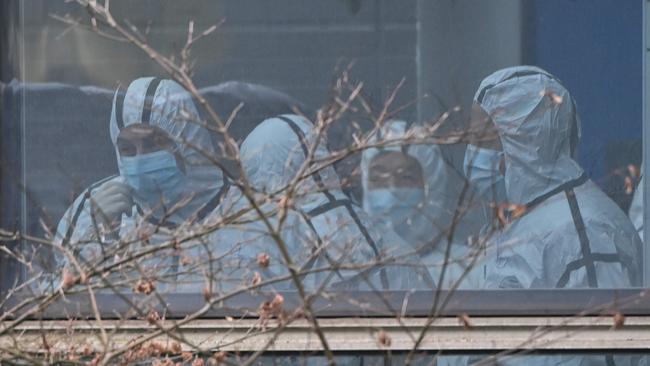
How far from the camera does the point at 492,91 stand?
3939mm

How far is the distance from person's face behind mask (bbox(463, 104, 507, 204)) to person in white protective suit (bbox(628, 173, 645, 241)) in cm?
39

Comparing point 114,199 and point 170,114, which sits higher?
point 170,114

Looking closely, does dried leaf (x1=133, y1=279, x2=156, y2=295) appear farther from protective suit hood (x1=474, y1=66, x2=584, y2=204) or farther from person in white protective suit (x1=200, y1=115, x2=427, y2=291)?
protective suit hood (x1=474, y1=66, x2=584, y2=204)

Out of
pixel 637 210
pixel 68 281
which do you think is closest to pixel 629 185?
pixel 637 210

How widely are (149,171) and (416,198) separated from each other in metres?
0.83

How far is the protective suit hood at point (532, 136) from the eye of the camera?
3.95 m

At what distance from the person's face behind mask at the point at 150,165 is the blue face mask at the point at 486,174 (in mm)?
883

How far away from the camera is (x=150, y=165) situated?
399cm

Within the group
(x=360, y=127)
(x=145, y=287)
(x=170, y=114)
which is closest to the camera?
(x=145, y=287)

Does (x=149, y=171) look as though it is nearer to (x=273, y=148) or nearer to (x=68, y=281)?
(x=273, y=148)

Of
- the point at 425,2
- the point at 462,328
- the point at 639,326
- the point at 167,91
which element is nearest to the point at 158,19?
the point at 167,91

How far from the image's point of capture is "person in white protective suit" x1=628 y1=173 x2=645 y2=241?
3951 millimetres

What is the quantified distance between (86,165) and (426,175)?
105 cm

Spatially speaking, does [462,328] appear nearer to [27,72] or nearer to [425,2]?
[425,2]
